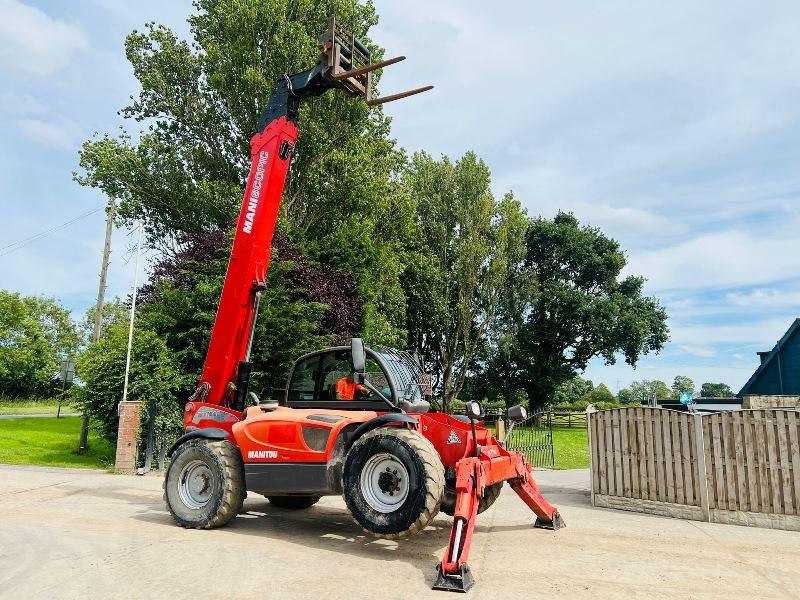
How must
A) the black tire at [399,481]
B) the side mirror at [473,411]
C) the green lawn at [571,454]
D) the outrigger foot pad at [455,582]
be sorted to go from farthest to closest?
the green lawn at [571,454]
the side mirror at [473,411]
the black tire at [399,481]
the outrigger foot pad at [455,582]

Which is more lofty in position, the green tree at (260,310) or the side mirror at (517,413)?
the green tree at (260,310)

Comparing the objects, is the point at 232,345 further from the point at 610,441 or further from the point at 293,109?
the point at 610,441

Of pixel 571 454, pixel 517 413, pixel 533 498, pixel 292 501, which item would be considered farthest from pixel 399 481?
pixel 571 454

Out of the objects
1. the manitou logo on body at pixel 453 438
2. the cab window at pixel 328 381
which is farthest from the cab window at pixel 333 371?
the manitou logo on body at pixel 453 438

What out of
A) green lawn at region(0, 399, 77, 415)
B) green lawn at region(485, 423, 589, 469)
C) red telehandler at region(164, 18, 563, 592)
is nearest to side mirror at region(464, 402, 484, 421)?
red telehandler at region(164, 18, 563, 592)

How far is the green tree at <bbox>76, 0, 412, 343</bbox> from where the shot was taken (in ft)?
65.3

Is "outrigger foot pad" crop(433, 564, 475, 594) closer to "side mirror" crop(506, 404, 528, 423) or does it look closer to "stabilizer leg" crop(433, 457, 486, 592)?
"stabilizer leg" crop(433, 457, 486, 592)

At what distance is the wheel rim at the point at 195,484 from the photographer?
7.62m

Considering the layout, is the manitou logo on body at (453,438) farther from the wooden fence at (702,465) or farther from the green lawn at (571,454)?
the green lawn at (571,454)

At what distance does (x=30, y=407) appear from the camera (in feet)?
141

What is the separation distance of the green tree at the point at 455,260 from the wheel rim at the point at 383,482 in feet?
80.1

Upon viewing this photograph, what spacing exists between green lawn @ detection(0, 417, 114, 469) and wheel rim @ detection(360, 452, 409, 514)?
11.0 metres

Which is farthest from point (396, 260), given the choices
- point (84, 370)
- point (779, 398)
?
point (779, 398)

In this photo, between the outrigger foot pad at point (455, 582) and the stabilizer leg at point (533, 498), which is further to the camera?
the stabilizer leg at point (533, 498)
